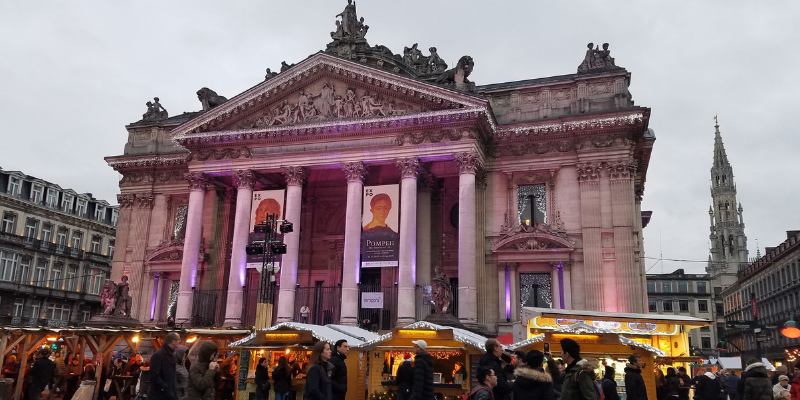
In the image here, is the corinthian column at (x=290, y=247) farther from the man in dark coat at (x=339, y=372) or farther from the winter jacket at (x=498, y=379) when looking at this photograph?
the winter jacket at (x=498, y=379)

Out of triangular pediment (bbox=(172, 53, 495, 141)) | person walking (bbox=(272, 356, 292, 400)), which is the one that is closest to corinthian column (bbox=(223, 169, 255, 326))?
triangular pediment (bbox=(172, 53, 495, 141))

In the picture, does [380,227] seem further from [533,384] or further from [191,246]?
[533,384]

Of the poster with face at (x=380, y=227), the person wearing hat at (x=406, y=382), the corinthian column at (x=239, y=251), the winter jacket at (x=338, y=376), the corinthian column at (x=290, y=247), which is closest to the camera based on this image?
the person wearing hat at (x=406, y=382)

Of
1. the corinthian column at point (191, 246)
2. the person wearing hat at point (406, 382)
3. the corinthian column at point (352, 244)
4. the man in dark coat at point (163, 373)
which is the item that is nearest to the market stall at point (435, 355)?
the person wearing hat at point (406, 382)

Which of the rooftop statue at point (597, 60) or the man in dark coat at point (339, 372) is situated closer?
the man in dark coat at point (339, 372)

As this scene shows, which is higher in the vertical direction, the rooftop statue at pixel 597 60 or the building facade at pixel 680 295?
the rooftop statue at pixel 597 60

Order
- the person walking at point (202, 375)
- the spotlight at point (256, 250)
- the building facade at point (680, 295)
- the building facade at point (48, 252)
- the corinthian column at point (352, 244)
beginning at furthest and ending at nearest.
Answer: the building facade at point (680, 295) → the building facade at point (48, 252) → the corinthian column at point (352, 244) → the spotlight at point (256, 250) → the person walking at point (202, 375)

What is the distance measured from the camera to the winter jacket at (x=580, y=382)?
7.80 m

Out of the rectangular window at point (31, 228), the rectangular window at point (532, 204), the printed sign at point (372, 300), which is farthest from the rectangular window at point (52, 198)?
the rectangular window at point (532, 204)

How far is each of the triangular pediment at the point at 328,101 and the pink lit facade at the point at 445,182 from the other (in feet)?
0.24

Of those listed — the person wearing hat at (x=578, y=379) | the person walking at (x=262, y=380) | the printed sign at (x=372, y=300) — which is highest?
the printed sign at (x=372, y=300)

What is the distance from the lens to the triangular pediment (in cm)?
3084

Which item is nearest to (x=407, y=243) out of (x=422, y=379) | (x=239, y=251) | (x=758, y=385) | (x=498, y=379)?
(x=239, y=251)

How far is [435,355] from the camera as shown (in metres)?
20.1
